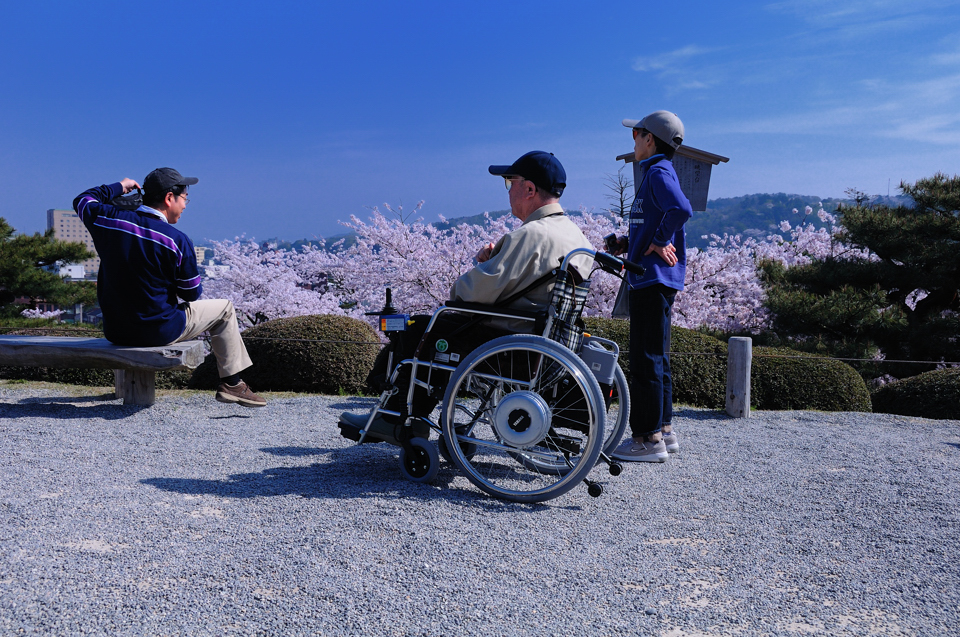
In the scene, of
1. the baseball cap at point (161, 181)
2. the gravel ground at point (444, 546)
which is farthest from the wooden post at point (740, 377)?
the baseball cap at point (161, 181)

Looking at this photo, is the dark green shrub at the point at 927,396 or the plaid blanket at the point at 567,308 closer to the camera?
the plaid blanket at the point at 567,308

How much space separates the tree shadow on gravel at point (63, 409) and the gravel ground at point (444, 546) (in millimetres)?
580

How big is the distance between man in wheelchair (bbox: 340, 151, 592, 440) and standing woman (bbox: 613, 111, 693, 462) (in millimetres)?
593

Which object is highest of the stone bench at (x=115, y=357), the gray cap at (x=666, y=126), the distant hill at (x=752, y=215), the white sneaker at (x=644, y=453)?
the distant hill at (x=752, y=215)

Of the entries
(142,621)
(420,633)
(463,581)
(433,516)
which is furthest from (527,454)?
(142,621)

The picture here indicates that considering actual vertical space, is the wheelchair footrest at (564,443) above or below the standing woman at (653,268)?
below

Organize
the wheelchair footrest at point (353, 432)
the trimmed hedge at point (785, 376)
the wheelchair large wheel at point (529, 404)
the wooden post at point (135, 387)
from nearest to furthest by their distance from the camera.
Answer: the wheelchair large wheel at point (529, 404) → the wheelchair footrest at point (353, 432) → the wooden post at point (135, 387) → the trimmed hedge at point (785, 376)

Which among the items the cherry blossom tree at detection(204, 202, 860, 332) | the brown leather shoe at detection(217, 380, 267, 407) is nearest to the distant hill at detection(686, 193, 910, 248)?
the cherry blossom tree at detection(204, 202, 860, 332)

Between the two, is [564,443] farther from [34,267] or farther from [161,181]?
[34,267]

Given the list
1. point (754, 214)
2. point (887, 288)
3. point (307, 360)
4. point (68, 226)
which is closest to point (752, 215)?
point (754, 214)

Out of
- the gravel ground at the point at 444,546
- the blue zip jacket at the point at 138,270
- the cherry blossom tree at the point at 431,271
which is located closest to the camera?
the gravel ground at the point at 444,546

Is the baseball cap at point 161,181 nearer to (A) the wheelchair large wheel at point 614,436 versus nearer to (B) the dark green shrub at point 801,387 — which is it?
(A) the wheelchair large wheel at point 614,436

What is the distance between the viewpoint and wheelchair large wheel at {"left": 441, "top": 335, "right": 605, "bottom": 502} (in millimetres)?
2604

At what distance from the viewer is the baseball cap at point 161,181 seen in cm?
409
